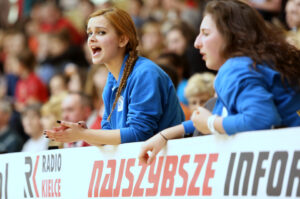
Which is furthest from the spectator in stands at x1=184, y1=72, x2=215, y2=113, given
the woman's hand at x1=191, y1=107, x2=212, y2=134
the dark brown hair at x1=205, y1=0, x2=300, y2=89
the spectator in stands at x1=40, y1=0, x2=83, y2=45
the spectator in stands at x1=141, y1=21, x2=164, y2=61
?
the spectator in stands at x1=40, y1=0, x2=83, y2=45

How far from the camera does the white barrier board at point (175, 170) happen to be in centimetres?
224

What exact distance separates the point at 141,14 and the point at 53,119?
3233mm

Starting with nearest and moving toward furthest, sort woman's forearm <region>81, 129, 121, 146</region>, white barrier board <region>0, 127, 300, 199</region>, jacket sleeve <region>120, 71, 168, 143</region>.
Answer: white barrier board <region>0, 127, 300, 199</region> < woman's forearm <region>81, 129, 121, 146</region> < jacket sleeve <region>120, 71, 168, 143</region>

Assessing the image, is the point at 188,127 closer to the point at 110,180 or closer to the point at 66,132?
the point at 110,180

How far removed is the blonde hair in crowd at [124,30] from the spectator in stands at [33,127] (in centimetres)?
350

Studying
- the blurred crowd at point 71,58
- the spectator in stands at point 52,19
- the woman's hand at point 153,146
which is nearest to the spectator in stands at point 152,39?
the blurred crowd at point 71,58

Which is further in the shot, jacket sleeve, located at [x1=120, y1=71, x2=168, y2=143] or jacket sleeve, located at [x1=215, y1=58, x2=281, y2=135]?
jacket sleeve, located at [x1=120, y1=71, x2=168, y2=143]

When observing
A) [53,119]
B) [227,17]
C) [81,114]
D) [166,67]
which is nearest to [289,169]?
[227,17]

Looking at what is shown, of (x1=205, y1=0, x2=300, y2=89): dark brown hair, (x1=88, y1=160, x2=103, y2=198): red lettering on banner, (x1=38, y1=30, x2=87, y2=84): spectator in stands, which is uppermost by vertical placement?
(x1=205, y1=0, x2=300, y2=89): dark brown hair

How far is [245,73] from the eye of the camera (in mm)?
2547

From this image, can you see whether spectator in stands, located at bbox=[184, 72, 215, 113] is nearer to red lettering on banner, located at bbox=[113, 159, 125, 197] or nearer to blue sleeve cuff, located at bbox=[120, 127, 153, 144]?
blue sleeve cuff, located at bbox=[120, 127, 153, 144]

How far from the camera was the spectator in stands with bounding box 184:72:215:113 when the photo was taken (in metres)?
5.24

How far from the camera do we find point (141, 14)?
30.6ft

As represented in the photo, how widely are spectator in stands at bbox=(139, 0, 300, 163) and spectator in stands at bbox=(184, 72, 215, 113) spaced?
2.33 m
